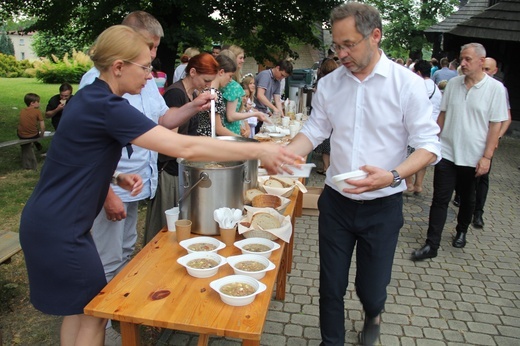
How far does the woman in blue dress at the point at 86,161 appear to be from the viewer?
176cm

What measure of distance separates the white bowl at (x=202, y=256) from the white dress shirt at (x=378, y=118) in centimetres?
85

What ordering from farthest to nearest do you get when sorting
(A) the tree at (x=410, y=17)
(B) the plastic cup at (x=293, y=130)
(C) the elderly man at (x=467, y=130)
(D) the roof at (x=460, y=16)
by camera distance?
(A) the tree at (x=410, y=17) → (D) the roof at (x=460, y=16) → (B) the plastic cup at (x=293, y=130) → (C) the elderly man at (x=467, y=130)

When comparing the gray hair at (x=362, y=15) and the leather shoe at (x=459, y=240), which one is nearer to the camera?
the gray hair at (x=362, y=15)

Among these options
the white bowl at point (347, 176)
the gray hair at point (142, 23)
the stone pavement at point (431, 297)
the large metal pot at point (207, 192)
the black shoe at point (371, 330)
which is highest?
the gray hair at point (142, 23)

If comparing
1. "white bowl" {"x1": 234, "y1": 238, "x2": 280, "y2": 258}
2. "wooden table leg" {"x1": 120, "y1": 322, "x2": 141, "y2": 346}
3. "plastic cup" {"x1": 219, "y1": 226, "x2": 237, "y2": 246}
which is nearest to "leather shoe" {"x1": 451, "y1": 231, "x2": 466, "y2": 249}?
"white bowl" {"x1": 234, "y1": 238, "x2": 280, "y2": 258}

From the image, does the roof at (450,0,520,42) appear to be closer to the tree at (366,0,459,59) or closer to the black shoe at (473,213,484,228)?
the black shoe at (473,213,484,228)

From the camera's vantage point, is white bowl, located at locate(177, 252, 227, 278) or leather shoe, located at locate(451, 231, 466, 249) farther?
leather shoe, located at locate(451, 231, 466, 249)

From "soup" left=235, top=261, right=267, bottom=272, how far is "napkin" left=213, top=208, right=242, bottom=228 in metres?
0.30

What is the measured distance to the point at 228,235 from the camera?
2.43 metres

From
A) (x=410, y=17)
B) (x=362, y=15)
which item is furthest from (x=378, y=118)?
(x=410, y=17)

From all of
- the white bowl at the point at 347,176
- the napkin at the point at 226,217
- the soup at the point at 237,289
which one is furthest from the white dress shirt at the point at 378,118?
the soup at the point at 237,289

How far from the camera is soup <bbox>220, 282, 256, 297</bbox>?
1905 millimetres

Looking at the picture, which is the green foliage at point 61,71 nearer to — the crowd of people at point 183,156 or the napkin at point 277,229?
the crowd of people at point 183,156

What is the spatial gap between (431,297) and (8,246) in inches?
140
